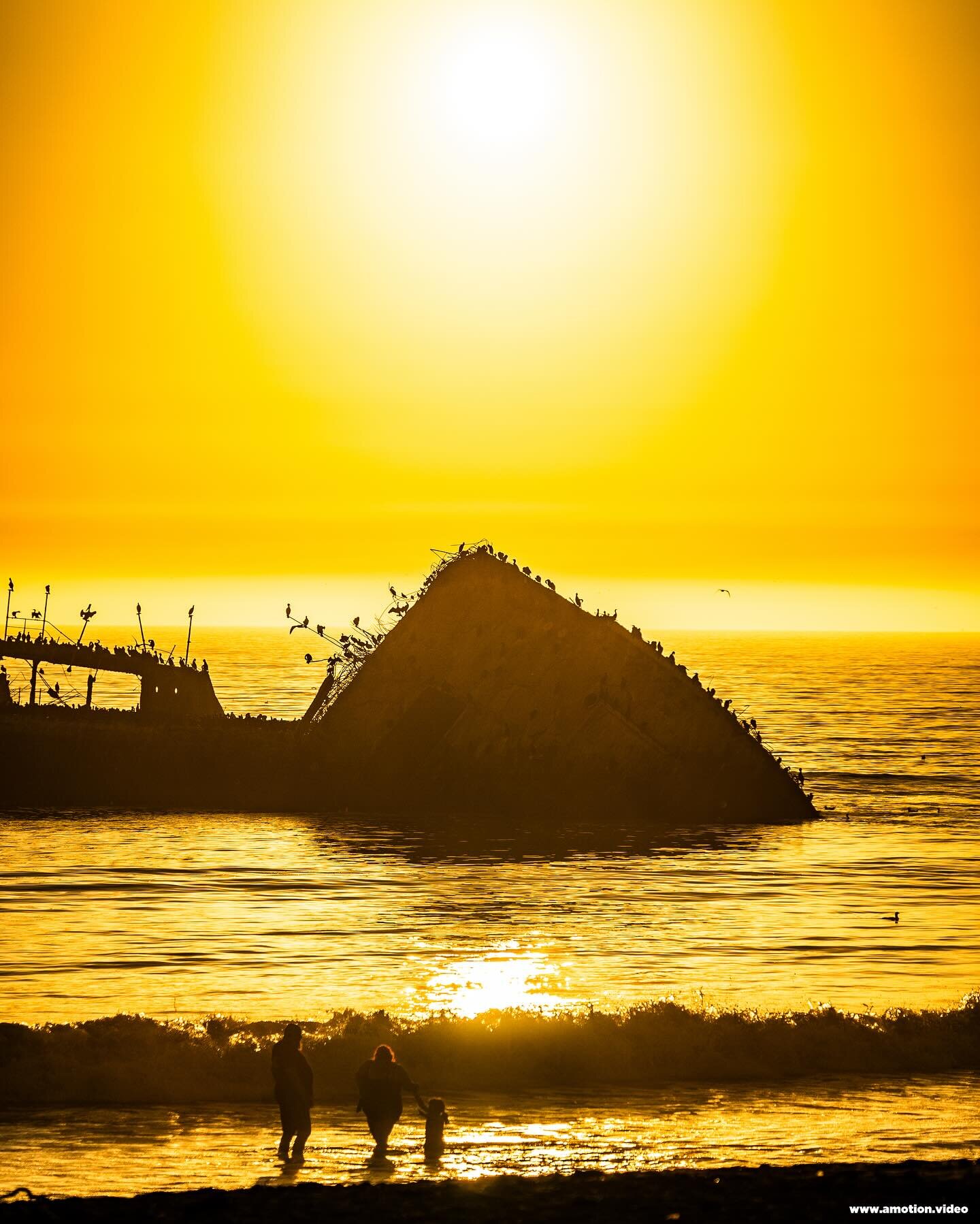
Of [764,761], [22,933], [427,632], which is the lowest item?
[22,933]

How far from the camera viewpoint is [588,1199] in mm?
12773

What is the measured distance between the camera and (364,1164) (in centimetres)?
1448

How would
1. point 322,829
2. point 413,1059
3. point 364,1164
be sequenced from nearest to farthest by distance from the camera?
point 364,1164 < point 413,1059 < point 322,829

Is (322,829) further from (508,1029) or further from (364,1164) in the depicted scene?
(364,1164)

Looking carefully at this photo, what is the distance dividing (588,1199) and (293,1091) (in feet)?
11.9

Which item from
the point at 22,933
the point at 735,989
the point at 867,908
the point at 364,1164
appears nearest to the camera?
the point at 364,1164

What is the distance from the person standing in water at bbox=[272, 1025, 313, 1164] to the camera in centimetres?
1467

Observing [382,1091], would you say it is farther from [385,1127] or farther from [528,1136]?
[528,1136]

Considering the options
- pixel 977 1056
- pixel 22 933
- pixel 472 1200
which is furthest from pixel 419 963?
pixel 472 1200

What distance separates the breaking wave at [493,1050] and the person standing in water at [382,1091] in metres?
3.24

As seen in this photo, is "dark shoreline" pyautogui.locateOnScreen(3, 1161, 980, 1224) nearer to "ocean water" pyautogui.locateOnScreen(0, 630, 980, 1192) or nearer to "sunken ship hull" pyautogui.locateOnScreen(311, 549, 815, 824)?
"ocean water" pyautogui.locateOnScreen(0, 630, 980, 1192)

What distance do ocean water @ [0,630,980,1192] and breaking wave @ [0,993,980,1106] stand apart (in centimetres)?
6

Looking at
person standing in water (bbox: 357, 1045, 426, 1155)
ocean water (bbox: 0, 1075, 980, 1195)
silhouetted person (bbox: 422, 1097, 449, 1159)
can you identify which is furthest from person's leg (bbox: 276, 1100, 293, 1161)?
silhouetted person (bbox: 422, 1097, 449, 1159)

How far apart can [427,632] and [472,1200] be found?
110 ft
